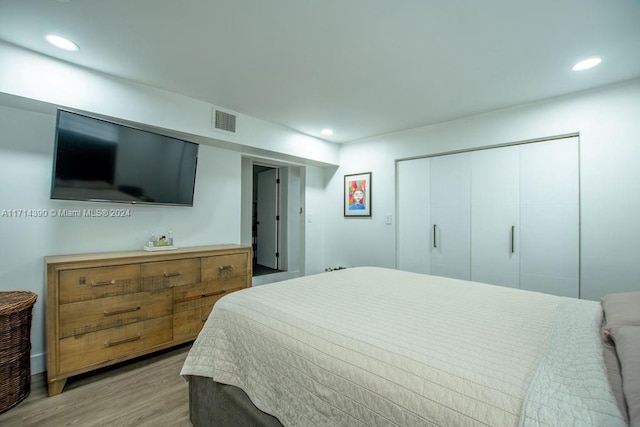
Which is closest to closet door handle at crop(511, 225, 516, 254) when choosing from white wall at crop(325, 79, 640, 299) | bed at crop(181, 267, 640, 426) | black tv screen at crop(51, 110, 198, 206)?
white wall at crop(325, 79, 640, 299)

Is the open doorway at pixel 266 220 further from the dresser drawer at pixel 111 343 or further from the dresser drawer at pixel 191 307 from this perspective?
the dresser drawer at pixel 111 343

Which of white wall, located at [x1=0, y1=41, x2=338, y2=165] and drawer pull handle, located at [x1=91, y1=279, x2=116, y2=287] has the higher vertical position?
white wall, located at [x1=0, y1=41, x2=338, y2=165]

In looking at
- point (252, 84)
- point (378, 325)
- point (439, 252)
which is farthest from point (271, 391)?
point (439, 252)

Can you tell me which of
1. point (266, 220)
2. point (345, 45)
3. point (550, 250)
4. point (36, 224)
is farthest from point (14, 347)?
point (550, 250)

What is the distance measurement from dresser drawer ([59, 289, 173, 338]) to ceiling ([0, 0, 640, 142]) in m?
1.79

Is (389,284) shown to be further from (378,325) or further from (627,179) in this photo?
(627,179)

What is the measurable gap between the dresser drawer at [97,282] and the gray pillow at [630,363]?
2691mm

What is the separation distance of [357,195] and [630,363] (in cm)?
356

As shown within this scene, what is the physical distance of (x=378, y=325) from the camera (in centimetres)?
117

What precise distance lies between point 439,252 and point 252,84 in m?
2.79

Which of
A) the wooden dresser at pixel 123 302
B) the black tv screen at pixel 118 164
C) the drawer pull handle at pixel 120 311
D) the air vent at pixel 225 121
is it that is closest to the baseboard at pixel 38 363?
the wooden dresser at pixel 123 302

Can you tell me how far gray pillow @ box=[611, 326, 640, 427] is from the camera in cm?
62

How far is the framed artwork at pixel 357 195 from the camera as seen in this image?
4.12m

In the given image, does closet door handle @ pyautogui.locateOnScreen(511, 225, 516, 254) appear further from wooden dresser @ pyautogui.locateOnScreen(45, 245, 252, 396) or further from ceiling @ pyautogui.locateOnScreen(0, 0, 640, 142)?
→ wooden dresser @ pyautogui.locateOnScreen(45, 245, 252, 396)
